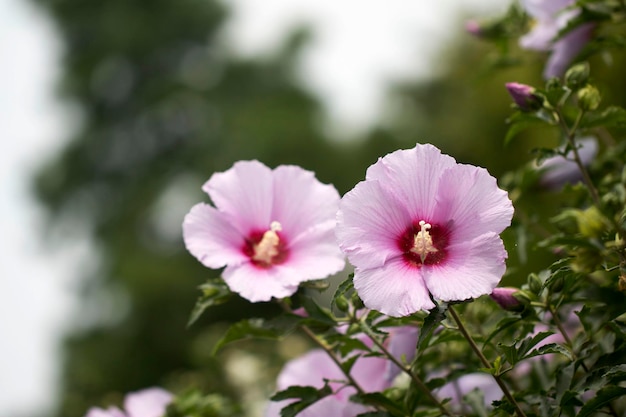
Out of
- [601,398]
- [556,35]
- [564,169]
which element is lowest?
[601,398]

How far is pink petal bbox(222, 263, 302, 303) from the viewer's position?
0.70 metres

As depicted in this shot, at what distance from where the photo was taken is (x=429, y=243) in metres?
0.64

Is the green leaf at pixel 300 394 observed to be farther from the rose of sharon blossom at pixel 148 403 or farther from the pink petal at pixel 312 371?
the rose of sharon blossom at pixel 148 403

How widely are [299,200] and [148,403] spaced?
314 mm

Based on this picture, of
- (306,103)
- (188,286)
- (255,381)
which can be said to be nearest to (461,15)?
(306,103)

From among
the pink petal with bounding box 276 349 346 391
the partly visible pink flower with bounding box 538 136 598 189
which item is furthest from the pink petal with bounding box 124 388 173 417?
the partly visible pink flower with bounding box 538 136 598 189

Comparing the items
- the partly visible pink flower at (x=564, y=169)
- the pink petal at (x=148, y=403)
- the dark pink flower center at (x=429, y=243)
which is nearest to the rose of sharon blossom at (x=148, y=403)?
the pink petal at (x=148, y=403)

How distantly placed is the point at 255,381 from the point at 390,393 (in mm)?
1205

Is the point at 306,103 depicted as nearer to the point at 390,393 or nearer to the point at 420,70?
the point at 420,70

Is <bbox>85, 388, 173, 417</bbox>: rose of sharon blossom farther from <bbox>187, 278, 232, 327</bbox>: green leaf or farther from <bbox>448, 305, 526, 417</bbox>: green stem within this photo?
<bbox>448, 305, 526, 417</bbox>: green stem

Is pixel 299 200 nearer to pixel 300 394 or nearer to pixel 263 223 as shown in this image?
pixel 263 223

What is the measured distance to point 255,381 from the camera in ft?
6.41

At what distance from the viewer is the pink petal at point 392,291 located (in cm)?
60

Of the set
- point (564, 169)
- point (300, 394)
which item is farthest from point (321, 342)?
point (564, 169)
